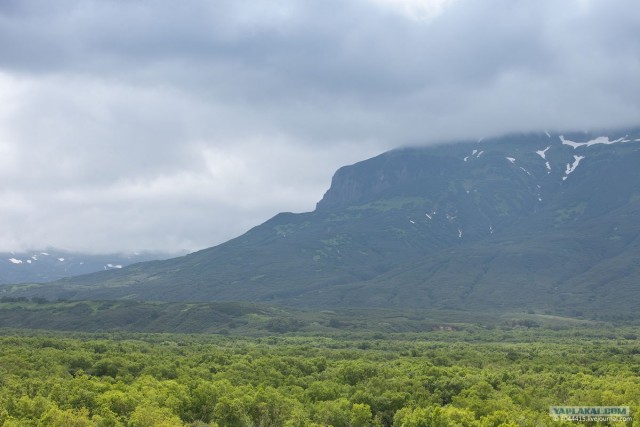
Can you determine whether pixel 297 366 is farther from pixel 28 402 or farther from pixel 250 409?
pixel 28 402

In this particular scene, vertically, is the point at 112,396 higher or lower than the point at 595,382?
higher

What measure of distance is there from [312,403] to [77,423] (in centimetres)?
4019

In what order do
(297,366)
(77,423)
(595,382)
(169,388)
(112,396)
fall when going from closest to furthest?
(77,423), (112,396), (169,388), (595,382), (297,366)

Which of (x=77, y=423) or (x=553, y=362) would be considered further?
(x=553, y=362)

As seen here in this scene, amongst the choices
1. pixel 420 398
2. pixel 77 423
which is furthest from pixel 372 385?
pixel 77 423

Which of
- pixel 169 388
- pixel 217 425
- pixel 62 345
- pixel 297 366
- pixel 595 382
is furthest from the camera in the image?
pixel 62 345

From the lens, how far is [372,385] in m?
133

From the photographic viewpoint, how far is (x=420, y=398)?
12344 centimetres

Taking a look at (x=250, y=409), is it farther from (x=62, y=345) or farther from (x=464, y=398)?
(x=62, y=345)

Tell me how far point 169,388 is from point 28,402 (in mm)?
23147

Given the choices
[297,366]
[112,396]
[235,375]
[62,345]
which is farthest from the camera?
[62,345]

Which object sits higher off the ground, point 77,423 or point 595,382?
point 77,423

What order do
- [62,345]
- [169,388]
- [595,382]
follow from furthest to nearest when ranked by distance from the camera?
[62,345], [595,382], [169,388]

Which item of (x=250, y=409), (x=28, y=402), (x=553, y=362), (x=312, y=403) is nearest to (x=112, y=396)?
(x=28, y=402)
